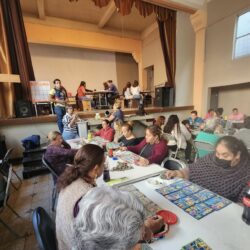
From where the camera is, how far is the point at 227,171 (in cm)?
126

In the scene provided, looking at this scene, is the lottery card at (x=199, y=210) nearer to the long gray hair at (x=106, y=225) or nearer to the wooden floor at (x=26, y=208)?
the long gray hair at (x=106, y=225)

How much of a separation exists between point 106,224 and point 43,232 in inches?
18.0

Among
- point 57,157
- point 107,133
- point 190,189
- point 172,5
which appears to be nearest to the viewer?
point 190,189

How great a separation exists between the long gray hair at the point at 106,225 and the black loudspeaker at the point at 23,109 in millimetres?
4267

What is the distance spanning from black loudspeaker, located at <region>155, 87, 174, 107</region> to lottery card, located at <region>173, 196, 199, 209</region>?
574cm

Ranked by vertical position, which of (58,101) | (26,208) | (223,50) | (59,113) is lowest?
(26,208)

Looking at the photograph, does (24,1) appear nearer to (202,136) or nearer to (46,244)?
(202,136)

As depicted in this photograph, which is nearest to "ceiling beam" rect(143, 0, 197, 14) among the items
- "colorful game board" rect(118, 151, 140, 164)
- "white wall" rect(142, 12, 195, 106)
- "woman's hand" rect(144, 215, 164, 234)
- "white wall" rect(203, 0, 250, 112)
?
"white wall" rect(203, 0, 250, 112)

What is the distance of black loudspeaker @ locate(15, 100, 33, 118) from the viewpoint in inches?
159

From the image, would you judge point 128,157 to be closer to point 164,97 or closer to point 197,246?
point 197,246

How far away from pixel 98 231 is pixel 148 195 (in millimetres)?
713

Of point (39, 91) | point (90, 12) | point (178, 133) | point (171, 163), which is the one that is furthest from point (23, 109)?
point (90, 12)

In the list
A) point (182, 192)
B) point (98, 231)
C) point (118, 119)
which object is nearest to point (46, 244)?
point (98, 231)

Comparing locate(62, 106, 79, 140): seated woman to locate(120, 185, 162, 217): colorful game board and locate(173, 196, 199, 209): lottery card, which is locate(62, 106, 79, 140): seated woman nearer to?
locate(120, 185, 162, 217): colorful game board
